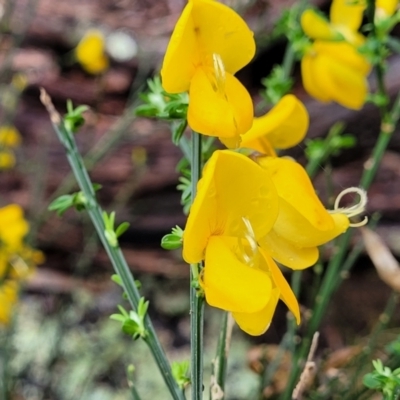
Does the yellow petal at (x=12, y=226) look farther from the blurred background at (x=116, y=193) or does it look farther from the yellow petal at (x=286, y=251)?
the yellow petal at (x=286, y=251)

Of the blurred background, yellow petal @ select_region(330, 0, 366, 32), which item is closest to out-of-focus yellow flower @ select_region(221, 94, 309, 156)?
yellow petal @ select_region(330, 0, 366, 32)

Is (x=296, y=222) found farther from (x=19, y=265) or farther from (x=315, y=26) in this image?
(x=19, y=265)

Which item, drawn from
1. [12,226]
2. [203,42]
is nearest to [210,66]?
[203,42]

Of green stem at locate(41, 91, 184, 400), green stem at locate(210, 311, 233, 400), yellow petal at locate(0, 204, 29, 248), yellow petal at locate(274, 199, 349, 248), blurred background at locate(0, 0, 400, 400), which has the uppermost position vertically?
yellow petal at locate(274, 199, 349, 248)

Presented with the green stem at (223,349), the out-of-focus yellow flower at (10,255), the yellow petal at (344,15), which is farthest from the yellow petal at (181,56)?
the out-of-focus yellow flower at (10,255)

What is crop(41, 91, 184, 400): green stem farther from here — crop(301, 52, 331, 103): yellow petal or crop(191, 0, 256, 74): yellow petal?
crop(301, 52, 331, 103): yellow petal

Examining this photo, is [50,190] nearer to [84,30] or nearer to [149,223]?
[149,223]

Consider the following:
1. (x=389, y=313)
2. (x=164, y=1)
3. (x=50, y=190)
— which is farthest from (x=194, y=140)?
(x=164, y=1)
